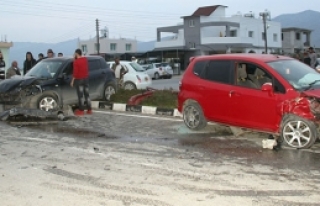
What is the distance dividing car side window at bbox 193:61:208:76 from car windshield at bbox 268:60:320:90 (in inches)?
60.2

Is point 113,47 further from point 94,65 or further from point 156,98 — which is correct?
point 156,98

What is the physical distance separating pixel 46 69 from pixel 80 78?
124cm

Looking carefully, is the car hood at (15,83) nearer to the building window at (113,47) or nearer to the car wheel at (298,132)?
the car wheel at (298,132)

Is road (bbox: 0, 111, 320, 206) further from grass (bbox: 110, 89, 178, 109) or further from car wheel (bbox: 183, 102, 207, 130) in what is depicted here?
grass (bbox: 110, 89, 178, 109)

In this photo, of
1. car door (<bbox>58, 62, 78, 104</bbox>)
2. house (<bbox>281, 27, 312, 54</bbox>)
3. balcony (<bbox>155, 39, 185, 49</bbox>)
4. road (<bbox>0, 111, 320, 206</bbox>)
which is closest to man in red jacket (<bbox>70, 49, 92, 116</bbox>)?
car door (<bbox>58, 62, 78, 104</bbox>)

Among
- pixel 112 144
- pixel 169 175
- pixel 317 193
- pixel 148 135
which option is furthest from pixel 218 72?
pixel 317 193

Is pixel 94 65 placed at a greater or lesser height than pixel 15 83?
greater

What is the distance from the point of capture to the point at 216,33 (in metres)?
59.5

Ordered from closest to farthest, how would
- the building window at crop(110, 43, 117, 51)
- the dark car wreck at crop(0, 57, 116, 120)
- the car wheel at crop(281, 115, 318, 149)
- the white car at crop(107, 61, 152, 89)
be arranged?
the car wheel at crop(281, 115, 318, 149) → the dark car wreck at crop(0, 57, 116, 120) → the white car at crop(107, 61, 152, 89) → the building window at crop(110, 43, 117, 51)

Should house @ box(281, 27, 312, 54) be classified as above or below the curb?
above

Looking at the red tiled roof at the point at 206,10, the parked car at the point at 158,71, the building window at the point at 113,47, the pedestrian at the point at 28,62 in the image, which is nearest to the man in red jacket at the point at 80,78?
the pedestrian at the point at 28,62

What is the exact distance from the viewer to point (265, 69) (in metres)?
7.48

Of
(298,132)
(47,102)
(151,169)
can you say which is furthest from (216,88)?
(47,102)

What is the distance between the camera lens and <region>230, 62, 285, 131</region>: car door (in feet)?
23.4
